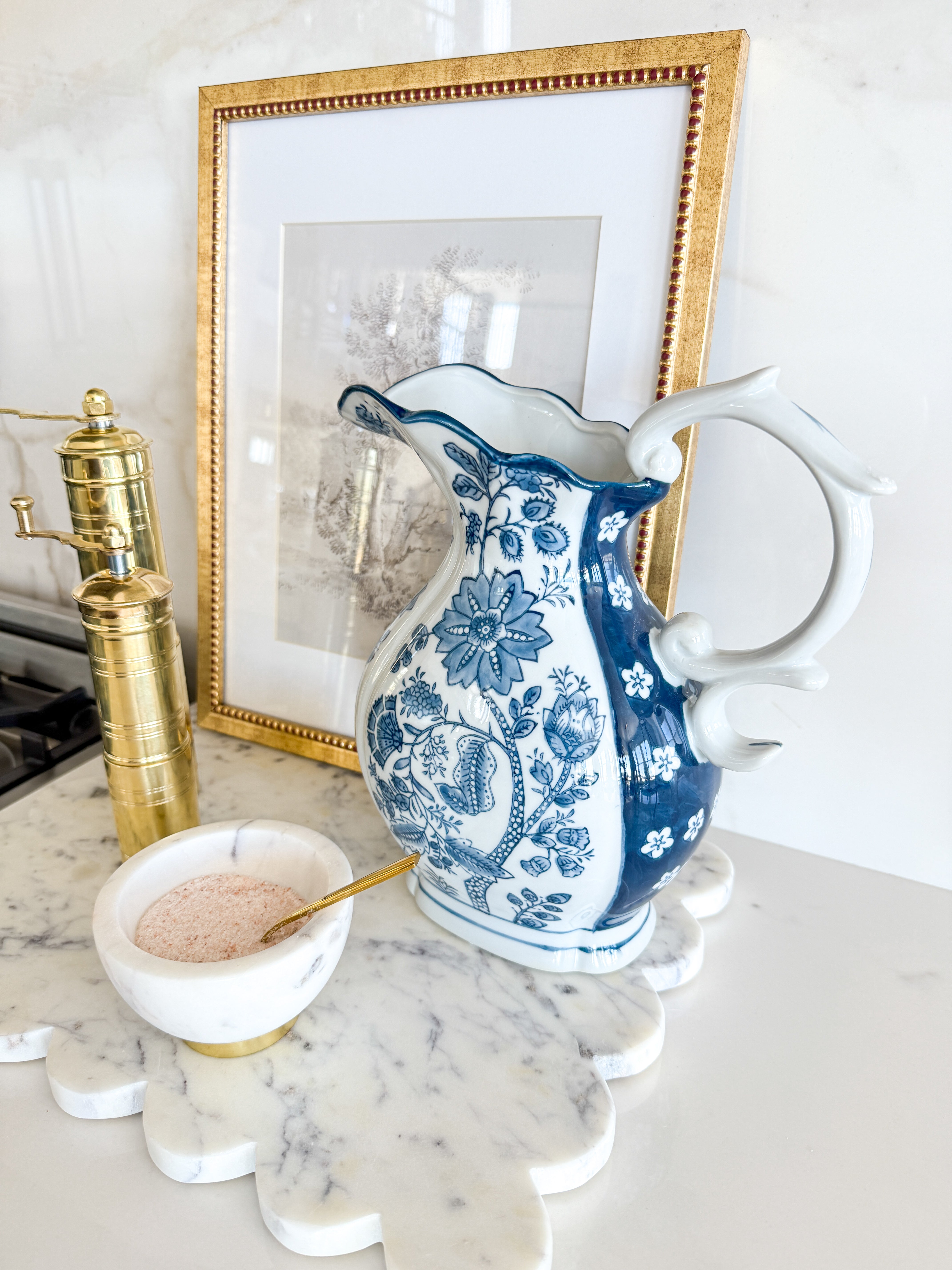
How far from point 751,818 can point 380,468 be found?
403 millimetres

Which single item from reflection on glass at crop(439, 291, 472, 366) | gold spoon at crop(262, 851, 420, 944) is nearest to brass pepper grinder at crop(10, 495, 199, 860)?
gold spoon at crop(262, 851, 420, 944)

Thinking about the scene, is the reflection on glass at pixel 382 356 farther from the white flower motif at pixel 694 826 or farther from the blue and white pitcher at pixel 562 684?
the white flower motif at pixel 694 826

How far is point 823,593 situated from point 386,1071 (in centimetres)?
34

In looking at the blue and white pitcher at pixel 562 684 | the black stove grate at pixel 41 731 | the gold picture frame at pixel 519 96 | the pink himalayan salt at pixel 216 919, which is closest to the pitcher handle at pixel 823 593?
the blue and white pitcher at pixel 562 684

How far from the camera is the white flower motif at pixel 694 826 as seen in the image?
0.45m

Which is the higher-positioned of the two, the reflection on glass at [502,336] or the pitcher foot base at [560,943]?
the reflection on glass at [502,336]

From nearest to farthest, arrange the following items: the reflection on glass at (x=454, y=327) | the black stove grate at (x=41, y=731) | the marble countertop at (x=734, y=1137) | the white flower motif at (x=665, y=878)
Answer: the marble countertop at (x=734, y=1137) < the white flower motif at (x=665, y=878) < the reflection on glass at (x=454, y=327) < the black stove grate at (x=41, y=731)

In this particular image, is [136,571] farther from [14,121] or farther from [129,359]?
[14,121]

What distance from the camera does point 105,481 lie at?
55 cm

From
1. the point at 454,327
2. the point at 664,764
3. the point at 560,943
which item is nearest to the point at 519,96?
the point at 454,327

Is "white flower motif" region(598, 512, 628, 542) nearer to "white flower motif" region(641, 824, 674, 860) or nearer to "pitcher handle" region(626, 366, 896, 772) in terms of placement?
"pitcher handle" region(626, 366, 896, 772)

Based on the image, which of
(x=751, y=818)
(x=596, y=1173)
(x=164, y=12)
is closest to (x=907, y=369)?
(x=751, y=818)

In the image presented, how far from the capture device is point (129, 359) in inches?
31.0

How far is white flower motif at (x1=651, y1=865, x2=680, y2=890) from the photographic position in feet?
1.51
